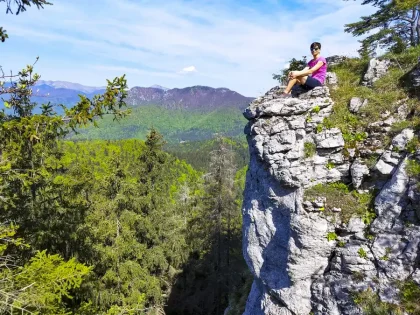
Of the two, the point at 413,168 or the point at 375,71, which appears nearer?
the point at 413,168

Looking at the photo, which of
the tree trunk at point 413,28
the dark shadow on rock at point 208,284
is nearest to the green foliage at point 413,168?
the tree trunk at point 413,28

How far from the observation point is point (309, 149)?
8.36m

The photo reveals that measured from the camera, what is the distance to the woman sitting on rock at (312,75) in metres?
8.75

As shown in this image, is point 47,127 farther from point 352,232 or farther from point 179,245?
point 179,245

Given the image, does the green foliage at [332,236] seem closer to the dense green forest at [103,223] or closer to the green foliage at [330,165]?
the green foliage at [330,165]

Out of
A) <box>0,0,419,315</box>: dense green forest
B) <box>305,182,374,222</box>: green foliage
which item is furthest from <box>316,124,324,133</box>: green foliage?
<box>305,182,374,222</box>: green foliage

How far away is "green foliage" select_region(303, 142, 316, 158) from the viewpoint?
832 centimetres

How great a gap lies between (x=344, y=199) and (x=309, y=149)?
160 centimetres

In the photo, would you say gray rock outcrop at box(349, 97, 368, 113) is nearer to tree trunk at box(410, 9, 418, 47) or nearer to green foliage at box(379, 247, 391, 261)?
green foliage at box(379, 247, 391, 261)

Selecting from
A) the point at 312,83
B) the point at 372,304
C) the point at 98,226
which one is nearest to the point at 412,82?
the point at 312,83

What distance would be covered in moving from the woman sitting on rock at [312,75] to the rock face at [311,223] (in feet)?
0.97

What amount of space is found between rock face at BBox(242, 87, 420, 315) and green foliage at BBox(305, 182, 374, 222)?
0.15 meters

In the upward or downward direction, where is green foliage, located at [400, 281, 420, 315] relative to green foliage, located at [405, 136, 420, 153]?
downward

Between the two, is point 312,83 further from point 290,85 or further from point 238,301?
point 238,301
